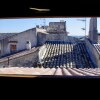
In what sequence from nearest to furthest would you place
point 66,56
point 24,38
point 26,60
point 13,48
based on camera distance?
point 26,60 < point 66,56 < point 24,38 < point 13,48

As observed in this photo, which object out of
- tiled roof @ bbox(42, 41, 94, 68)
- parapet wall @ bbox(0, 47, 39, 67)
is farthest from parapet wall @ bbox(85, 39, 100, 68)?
parapet wall @ bbox(0, 47, 39, 67)

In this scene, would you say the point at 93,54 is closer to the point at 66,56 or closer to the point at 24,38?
the point at 66,56

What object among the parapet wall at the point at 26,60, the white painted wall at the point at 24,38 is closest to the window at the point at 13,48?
the white painted wall at the point at 24,38

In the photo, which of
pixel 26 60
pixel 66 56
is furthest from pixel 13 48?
pixel 66 56

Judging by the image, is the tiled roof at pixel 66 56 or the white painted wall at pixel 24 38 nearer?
the tiled roof at pixel 66 56

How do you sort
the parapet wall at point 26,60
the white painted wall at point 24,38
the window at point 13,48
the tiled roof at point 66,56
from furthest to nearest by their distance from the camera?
the window at point 13,48
the white painted wall at point 24,38
the parapet wall at point 26,60
the tiled roof at point 66,56

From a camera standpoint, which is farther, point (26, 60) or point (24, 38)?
point (24, 38)

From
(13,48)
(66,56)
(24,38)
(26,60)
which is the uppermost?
(24,38)

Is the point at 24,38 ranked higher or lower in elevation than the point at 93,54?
higher

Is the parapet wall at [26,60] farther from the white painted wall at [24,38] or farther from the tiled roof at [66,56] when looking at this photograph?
the white painted wall at [24,38]

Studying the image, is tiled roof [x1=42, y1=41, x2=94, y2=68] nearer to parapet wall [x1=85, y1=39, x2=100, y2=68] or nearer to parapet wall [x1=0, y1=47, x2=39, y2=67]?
parapet wall [x1=85, y1=39, x2=100, y2=68]
